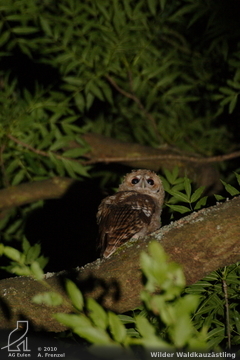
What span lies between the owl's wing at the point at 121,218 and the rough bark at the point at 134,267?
71 centimetres

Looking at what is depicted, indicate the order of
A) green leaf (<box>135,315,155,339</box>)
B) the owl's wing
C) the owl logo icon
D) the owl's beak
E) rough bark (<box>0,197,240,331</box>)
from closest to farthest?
green leaf (<box>135,315,155,339</box>) < rough bark (<box>0,197,240,331</box>) < the owl logo icon < the owl's wing < the owl's beak

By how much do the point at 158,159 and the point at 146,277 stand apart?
12.9 feet

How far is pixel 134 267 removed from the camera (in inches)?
86.6

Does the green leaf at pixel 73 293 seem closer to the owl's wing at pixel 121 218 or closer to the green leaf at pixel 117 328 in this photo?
the green leaf at pixel 117 328

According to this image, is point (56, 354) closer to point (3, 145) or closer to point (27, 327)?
point (27, 327)

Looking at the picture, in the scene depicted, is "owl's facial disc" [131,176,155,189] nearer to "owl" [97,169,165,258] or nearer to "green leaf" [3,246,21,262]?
"owl" [97,169,165,258]

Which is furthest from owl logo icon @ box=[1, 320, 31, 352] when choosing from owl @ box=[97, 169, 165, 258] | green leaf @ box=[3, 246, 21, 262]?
green leaf @ box=[3, 246, 21, 262]

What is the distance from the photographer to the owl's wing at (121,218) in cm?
314

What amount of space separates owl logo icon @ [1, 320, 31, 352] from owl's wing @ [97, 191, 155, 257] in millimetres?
806

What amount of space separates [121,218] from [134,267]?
3.75ft

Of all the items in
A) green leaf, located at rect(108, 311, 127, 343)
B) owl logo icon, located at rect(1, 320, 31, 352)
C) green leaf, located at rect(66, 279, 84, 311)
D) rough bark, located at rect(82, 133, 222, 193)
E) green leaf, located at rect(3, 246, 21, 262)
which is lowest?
rough bark, located at rect(82, 133, 222, 193)

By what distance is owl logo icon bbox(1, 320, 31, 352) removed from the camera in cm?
238

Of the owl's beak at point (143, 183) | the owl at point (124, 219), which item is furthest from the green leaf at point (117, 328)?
the owl's beak at point (143, 183)

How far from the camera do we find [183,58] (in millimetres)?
6227
